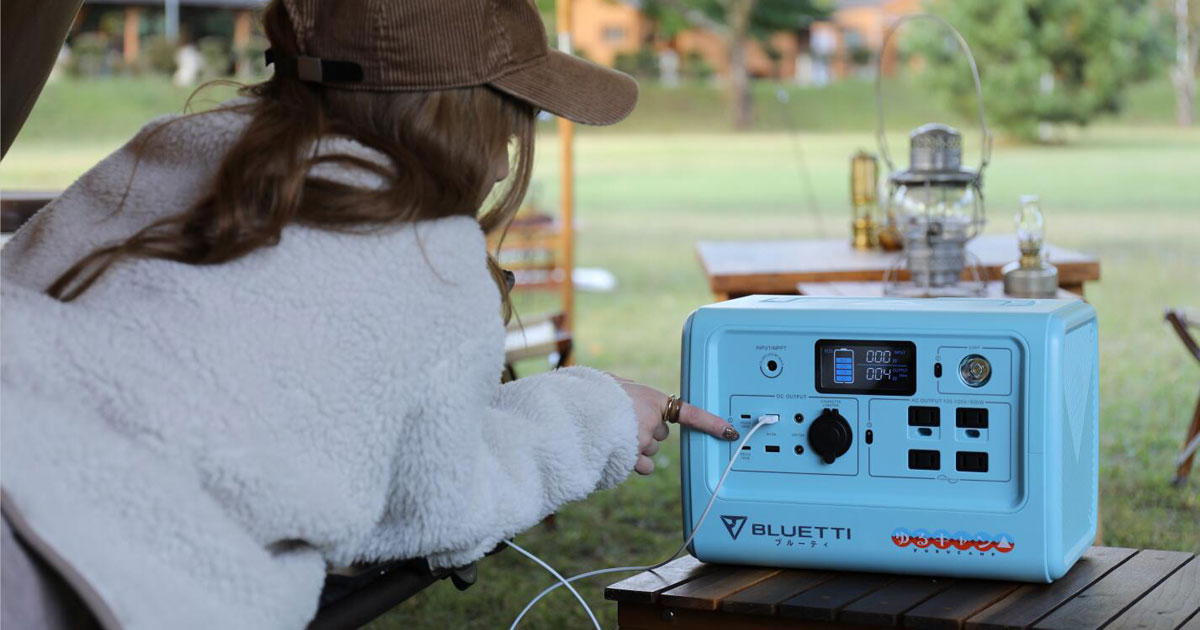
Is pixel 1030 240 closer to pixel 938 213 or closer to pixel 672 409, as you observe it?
pixel 938 213

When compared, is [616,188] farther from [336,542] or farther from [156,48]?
[336,542]

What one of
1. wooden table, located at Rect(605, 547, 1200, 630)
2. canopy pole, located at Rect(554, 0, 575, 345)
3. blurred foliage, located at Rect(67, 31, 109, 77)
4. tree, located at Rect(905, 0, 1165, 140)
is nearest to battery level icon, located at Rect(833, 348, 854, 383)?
wooden table, located at Rect(605, 547, 1200, 630)

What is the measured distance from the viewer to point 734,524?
1568 mm

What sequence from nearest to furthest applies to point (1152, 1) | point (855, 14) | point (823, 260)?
point (823, 260), point (1152, 1), point (855, 14)

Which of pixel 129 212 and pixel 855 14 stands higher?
pixel 855 14

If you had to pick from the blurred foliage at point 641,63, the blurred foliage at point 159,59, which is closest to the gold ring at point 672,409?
the blurred foliage at point 159,59

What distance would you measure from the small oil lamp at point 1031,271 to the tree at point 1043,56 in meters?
19.8

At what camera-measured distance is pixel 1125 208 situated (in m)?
14.4

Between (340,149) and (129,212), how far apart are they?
0.73ft

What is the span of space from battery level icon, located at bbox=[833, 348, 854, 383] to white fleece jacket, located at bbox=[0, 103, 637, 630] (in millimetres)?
389

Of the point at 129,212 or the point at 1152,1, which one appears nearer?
the point at 129,212

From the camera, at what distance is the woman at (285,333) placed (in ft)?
3.97

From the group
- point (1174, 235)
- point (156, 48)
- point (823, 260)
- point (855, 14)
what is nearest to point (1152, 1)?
point (855, 14)

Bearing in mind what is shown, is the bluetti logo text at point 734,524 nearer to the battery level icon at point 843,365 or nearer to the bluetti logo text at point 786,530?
the bluetti logo text at point 786,530
